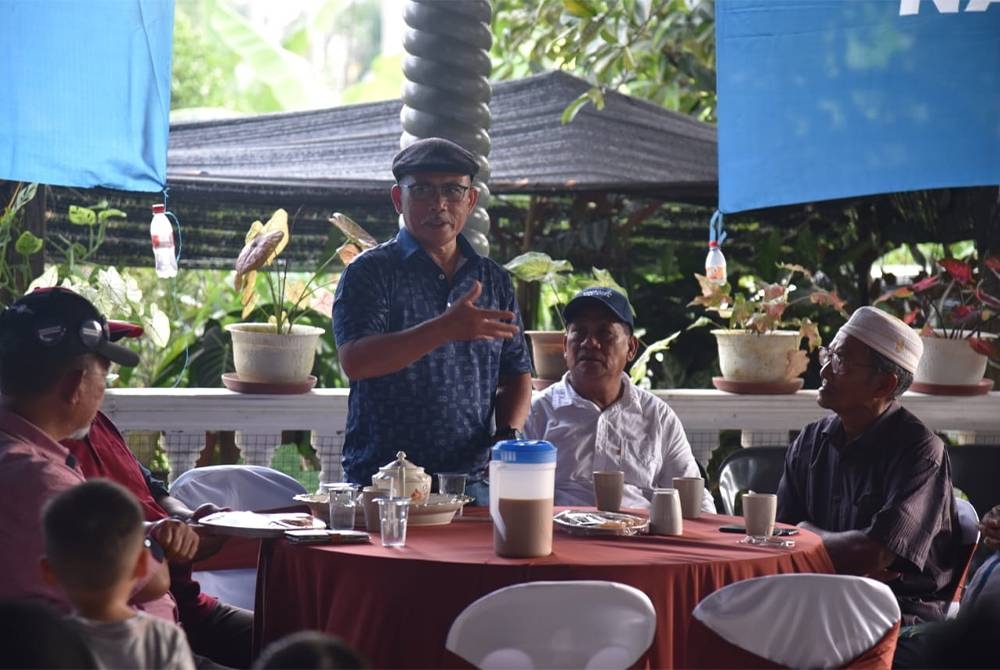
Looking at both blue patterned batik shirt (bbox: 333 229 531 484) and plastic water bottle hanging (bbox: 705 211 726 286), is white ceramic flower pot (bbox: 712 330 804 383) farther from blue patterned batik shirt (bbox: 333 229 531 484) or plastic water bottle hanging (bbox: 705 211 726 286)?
blue patterned batik shirt (bbox: 333 229 531 484)

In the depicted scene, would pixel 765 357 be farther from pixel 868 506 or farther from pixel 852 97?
pixel 868 506

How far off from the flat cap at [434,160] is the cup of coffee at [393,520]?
1039 millimetres

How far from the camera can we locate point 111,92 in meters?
4.47

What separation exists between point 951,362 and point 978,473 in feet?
2.63

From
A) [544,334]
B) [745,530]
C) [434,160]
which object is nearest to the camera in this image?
[745,530]

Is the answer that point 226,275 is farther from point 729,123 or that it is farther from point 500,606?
point 500,606

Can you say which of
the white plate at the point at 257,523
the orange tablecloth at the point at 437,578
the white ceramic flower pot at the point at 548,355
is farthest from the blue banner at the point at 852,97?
the white plate at the point at 257,523

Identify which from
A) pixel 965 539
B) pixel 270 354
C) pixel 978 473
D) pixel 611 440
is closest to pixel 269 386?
pixel 270 354

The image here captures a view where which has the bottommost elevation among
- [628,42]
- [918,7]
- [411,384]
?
[411,384]

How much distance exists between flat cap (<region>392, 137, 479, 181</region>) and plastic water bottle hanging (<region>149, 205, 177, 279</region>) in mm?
1558

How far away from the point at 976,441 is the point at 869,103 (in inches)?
61.7

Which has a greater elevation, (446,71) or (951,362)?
(446,71)

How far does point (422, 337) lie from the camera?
3359 mm

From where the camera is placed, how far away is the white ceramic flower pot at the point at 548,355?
16.7 feet
